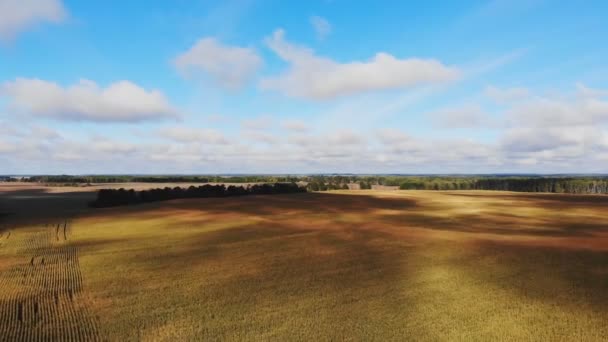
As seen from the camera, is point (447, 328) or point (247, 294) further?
point (247, 294)

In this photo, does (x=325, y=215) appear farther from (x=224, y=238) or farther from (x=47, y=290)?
(x=47, y=290)

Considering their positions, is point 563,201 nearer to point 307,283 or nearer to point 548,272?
point 548,272

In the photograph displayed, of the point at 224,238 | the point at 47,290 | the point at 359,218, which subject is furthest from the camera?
the point at 359,218

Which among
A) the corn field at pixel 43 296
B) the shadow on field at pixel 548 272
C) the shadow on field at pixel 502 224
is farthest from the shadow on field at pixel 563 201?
the corn field at pixel 43 296

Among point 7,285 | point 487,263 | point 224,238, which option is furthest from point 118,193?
point 487,263

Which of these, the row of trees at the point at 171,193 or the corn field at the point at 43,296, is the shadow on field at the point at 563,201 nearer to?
the row of trees at the point at 171,193

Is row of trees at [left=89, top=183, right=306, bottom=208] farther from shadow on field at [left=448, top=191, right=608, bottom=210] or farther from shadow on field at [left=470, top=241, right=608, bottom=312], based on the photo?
shadow on field at [left=470, top=241, right=608, bottom=312]
